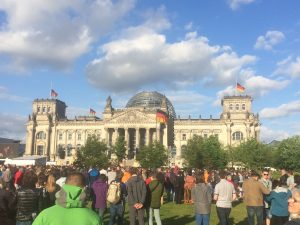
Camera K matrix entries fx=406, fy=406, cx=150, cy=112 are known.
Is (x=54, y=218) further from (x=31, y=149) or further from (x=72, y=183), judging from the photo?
(x=31, y=149)

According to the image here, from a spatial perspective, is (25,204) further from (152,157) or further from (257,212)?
(152,157)

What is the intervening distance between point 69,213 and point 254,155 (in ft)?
244

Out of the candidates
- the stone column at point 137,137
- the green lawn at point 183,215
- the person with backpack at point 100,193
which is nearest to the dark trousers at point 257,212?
the green lawn at point 183,215

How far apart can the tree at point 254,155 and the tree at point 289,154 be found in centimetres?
207

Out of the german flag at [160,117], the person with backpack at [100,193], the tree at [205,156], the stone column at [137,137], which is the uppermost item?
the german flag at [160,117]

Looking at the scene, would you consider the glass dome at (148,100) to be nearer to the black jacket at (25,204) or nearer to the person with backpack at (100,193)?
the person with backpack at (100,193)

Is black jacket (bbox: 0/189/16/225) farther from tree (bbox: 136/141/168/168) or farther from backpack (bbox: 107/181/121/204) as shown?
tree (bbox: 136/141/168/168)

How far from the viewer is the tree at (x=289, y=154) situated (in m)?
73.3

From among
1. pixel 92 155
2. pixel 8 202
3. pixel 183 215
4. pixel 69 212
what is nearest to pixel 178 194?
pixel 183 215

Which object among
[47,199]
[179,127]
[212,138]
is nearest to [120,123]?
[179,127]

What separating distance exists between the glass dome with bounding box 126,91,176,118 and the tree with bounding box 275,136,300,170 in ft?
142

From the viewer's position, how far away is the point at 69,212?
4574 mm

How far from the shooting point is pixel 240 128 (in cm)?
10694

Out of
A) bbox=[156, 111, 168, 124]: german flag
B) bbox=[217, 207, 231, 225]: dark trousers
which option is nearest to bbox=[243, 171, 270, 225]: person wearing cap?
bbox=[217, 207, 231, 225]: dark trousers
